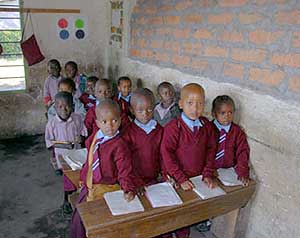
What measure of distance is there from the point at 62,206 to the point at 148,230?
1453 mm

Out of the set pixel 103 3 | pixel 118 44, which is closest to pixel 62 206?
pixel 118 44

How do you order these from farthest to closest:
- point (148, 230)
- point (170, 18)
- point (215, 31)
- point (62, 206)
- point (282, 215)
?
point (170, 18) → point (62, 206) → point (215, 31) → point (282, 215) → point (148, 230)

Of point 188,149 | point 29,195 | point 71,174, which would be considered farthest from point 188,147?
point 29,195

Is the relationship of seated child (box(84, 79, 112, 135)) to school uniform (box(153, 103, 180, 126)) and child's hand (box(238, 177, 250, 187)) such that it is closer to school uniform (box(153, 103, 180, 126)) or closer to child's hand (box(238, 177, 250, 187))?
school uniform (box(153, 103, 180, 126))

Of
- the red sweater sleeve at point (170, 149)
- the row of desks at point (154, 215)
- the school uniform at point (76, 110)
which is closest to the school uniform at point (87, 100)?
the school uniform at point (76, 110)

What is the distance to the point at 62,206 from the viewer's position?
10.0 ft

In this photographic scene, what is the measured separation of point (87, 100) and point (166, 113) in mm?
1292

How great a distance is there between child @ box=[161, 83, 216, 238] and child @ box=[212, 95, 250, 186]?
0.31 ft

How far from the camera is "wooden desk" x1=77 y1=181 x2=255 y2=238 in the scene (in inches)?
68.3

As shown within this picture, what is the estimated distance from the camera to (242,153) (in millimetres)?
2355

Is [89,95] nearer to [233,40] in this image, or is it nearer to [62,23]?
[62,23]

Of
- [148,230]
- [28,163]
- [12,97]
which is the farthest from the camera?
[12,97]

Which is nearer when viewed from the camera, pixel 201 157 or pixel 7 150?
pixel 201 157

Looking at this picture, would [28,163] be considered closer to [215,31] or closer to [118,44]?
[118,44]
